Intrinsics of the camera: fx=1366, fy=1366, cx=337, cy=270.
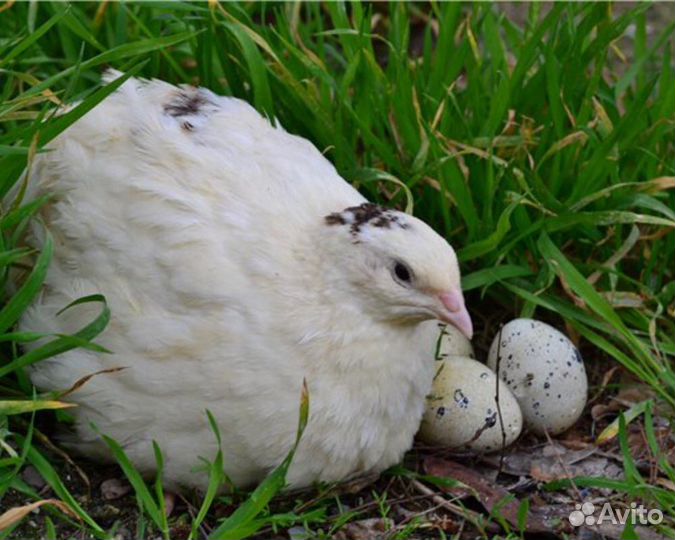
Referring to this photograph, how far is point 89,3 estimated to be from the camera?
13.6ft

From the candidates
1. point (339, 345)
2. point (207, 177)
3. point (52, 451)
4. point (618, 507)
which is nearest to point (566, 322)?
point (618, 507)

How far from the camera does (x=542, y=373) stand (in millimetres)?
3307

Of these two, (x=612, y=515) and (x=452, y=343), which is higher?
(x=452, y=343)

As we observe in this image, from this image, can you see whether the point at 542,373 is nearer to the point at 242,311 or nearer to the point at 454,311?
the point at 454,311

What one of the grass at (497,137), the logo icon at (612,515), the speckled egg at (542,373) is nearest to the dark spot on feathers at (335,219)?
the grass at (497,137)

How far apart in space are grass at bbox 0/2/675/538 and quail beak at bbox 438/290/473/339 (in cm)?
47

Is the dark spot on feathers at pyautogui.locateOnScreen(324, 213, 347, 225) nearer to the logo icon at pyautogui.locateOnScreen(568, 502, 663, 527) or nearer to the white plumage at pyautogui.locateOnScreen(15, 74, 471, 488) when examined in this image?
the white plumage at pyautogui.locateOnScreen(15, 74, 471, 488)

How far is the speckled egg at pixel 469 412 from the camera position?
10.6 ft

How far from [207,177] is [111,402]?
0.54 meters

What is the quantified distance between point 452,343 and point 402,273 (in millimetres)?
564

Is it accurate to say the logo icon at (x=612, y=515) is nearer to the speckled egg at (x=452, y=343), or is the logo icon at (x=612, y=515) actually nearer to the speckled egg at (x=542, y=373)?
the speckled egg at (x=542, y=373)

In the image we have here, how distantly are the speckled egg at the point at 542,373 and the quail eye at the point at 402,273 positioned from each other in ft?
1.71

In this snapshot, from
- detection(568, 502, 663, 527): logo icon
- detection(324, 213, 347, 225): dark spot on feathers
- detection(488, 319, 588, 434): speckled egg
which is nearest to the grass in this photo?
detection(488, 319, 588, 434): speckled egg

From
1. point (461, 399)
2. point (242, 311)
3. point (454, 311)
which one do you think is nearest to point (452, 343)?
point (461, 399)
